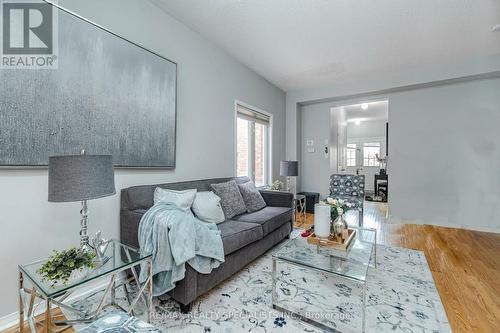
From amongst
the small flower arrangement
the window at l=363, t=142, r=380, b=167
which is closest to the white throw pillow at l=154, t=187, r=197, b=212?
the small flower arrangement

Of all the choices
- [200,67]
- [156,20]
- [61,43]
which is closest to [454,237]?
[200,67]

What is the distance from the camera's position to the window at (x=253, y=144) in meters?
3.79

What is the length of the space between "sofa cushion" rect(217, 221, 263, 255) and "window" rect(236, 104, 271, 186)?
153 centimetres

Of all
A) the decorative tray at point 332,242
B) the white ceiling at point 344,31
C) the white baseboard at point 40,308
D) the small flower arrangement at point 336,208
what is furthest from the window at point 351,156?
the white baseboard at point 40,308

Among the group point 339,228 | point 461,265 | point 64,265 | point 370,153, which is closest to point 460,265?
point 461,265

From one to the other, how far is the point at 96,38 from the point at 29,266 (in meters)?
1.68

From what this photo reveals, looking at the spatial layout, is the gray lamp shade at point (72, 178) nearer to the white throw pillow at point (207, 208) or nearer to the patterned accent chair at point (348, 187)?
the white throw pillow at point (207, 208)

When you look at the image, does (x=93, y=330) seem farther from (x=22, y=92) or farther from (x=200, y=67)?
(x=200, y=67)

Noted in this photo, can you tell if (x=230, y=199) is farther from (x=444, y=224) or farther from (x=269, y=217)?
(x=444, y=224)

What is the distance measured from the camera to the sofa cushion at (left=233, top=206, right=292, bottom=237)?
2436 mm

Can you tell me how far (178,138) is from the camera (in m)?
2.58

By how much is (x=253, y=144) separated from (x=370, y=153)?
237 inches

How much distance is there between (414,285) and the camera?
2000 millimetres

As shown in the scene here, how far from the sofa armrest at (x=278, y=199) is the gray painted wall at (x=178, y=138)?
66cm
